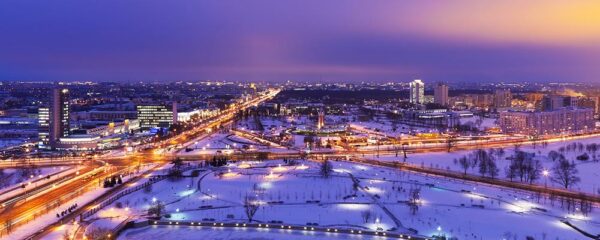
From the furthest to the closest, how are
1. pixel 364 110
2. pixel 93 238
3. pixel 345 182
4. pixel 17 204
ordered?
pixel 364 110, pixel 345 182, pixel 17 204, pixel 93 238

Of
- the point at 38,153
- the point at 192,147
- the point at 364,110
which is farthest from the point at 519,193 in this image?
the point at 364,110

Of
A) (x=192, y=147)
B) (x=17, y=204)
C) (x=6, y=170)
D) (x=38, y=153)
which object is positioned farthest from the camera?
(x=192, y=147)

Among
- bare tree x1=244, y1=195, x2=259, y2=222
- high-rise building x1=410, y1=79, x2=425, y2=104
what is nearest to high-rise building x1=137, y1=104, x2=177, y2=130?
bare tree x1=244, y1=195, x2=259, y2=222

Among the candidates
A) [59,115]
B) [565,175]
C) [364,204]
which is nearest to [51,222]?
[364,204]

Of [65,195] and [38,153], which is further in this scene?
[38,153]

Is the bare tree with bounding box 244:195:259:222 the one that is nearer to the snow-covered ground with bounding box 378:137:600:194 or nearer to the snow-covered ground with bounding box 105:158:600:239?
the snow-covered ground with bounding box 105:158:600:239

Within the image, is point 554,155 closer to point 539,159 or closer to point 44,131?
point 539,159

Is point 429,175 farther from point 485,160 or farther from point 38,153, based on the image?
point 38,153

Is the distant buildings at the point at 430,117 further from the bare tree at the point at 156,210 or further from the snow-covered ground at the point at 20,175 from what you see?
the bare tree at the point at 156,210
